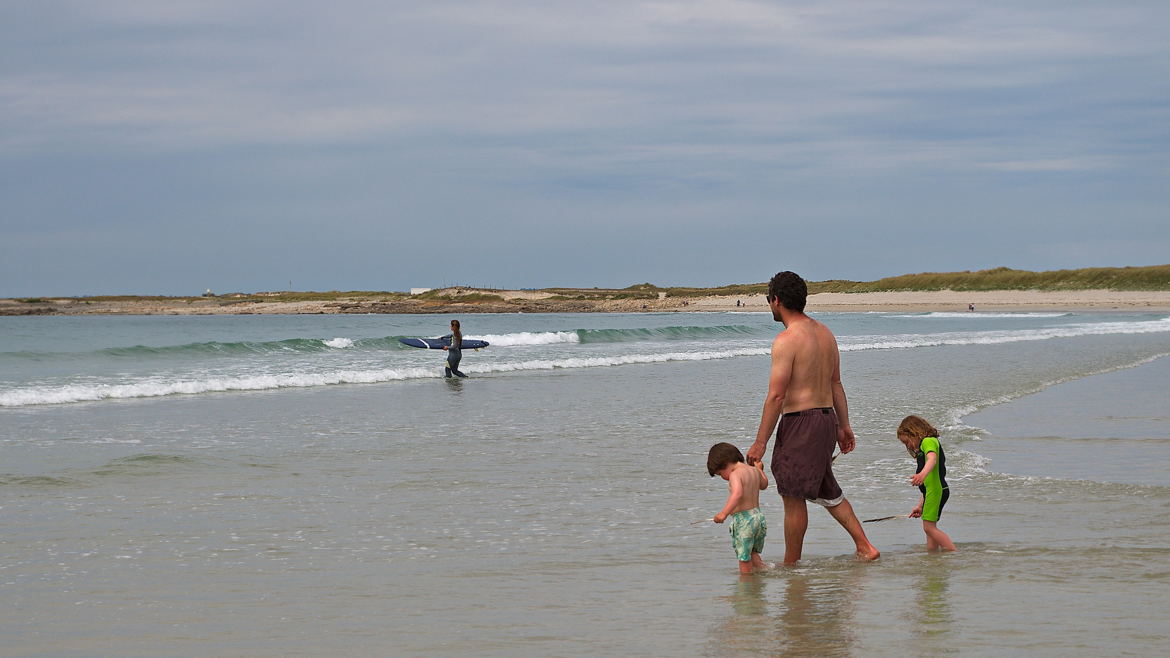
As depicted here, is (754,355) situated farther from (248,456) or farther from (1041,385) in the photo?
(248,456)

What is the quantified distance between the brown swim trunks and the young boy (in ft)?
0.51

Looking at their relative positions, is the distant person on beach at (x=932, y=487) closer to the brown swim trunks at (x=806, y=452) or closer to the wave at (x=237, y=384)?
the brown swim trunks at (x=806, y=452)

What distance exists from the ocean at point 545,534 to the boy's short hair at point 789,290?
→ 151 cm

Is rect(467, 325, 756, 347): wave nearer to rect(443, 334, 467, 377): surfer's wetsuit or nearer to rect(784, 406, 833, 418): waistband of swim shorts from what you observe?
rect(443, 334, 467, 377): surfer's wetsuit

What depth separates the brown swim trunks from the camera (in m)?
5.95

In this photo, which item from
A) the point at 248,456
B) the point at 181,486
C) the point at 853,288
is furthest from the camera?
the point at 853,288

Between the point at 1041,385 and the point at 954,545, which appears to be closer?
the point at 954,545

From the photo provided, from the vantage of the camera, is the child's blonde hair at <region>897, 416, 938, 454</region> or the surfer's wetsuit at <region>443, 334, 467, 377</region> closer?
the child's blonde hair at <region>897, 416, 938, 454</region>

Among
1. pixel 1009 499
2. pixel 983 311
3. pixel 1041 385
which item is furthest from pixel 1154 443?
pixel 983 311

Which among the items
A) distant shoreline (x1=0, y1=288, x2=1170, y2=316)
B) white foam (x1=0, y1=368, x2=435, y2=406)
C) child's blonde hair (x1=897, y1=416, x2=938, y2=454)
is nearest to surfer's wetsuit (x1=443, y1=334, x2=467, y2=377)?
white foam (x1=0, y1=368, x2=435, y2=406)

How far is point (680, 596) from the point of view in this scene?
17.9 ft

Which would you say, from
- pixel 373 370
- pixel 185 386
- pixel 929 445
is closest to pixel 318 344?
pixel 373 370

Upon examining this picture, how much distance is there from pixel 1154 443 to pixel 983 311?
84.2m

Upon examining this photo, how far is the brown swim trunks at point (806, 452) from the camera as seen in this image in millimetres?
5945
